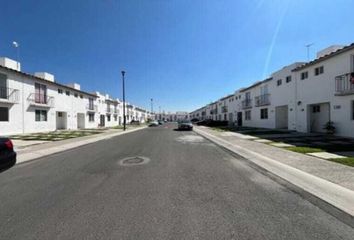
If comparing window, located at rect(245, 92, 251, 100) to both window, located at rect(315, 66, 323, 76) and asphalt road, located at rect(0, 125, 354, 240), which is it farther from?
asphalt road, located at rect(0, 125, 354, 240)

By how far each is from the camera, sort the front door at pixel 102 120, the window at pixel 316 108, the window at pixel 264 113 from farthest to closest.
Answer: the front door at pixel 102 120 < the window at pixel 264 113 < the window at pixel 316 108

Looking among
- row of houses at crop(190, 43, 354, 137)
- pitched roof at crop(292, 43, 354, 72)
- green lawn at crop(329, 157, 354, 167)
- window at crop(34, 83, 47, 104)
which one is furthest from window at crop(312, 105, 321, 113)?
window at crop(34, 83, 47, 104)

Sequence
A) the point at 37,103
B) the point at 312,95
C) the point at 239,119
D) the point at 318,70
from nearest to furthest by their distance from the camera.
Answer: the point at 318,70
the point at 312,95
the point at 37,103
the point at 239,119

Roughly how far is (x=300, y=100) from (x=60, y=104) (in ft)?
99.0

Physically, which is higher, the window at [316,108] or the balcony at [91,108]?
the balcony at [91,108]

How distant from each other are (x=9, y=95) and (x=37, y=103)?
13.8 feet

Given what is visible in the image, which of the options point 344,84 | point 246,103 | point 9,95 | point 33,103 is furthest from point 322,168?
point 246,103

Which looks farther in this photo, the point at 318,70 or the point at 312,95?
the point at 312,95

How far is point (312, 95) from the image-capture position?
65.5ft

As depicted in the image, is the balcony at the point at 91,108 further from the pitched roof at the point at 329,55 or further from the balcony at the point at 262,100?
the pitched roof at the point at 329,55

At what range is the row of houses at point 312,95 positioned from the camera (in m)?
15.8

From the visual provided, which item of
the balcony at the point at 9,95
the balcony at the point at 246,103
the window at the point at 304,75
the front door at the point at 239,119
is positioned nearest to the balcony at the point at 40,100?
the balcony at the point at 9,95

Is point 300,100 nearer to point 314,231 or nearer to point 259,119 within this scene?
point 259,119

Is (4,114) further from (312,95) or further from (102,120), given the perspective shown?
(312,95)
